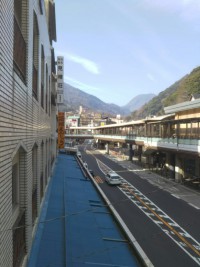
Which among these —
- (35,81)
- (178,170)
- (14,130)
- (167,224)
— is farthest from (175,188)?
(14,130)

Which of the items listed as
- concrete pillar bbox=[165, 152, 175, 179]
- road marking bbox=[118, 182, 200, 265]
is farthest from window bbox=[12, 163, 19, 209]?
concrete pillar bbox=[165, 152, 175, 179]

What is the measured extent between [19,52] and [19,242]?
428 centimetres

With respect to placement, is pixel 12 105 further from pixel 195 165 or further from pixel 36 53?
pixel 195 165

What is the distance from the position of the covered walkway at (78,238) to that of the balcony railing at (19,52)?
4.71 m

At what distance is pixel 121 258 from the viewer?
405 inches

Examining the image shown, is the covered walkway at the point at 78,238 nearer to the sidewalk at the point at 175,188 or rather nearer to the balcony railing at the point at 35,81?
the balcony railing at the point at 35,81

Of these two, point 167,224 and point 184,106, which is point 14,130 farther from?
point 184,106

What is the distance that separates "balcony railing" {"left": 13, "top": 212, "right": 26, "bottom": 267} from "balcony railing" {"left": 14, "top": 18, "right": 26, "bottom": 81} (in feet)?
10.8

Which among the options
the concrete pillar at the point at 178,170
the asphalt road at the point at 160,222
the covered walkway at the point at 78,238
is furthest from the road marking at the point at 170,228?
the concrete pillar at the point at 178,170

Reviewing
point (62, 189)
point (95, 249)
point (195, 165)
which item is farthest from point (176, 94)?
point (95, 249)

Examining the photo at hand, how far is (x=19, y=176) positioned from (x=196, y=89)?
10603 cm

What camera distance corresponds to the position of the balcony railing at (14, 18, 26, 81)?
693 centimetres

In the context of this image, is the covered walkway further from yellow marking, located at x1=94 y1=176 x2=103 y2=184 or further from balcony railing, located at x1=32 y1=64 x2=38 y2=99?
yellow marking, located at x1=94 y1=176 x2=103 y2=184

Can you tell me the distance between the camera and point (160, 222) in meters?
25.5
